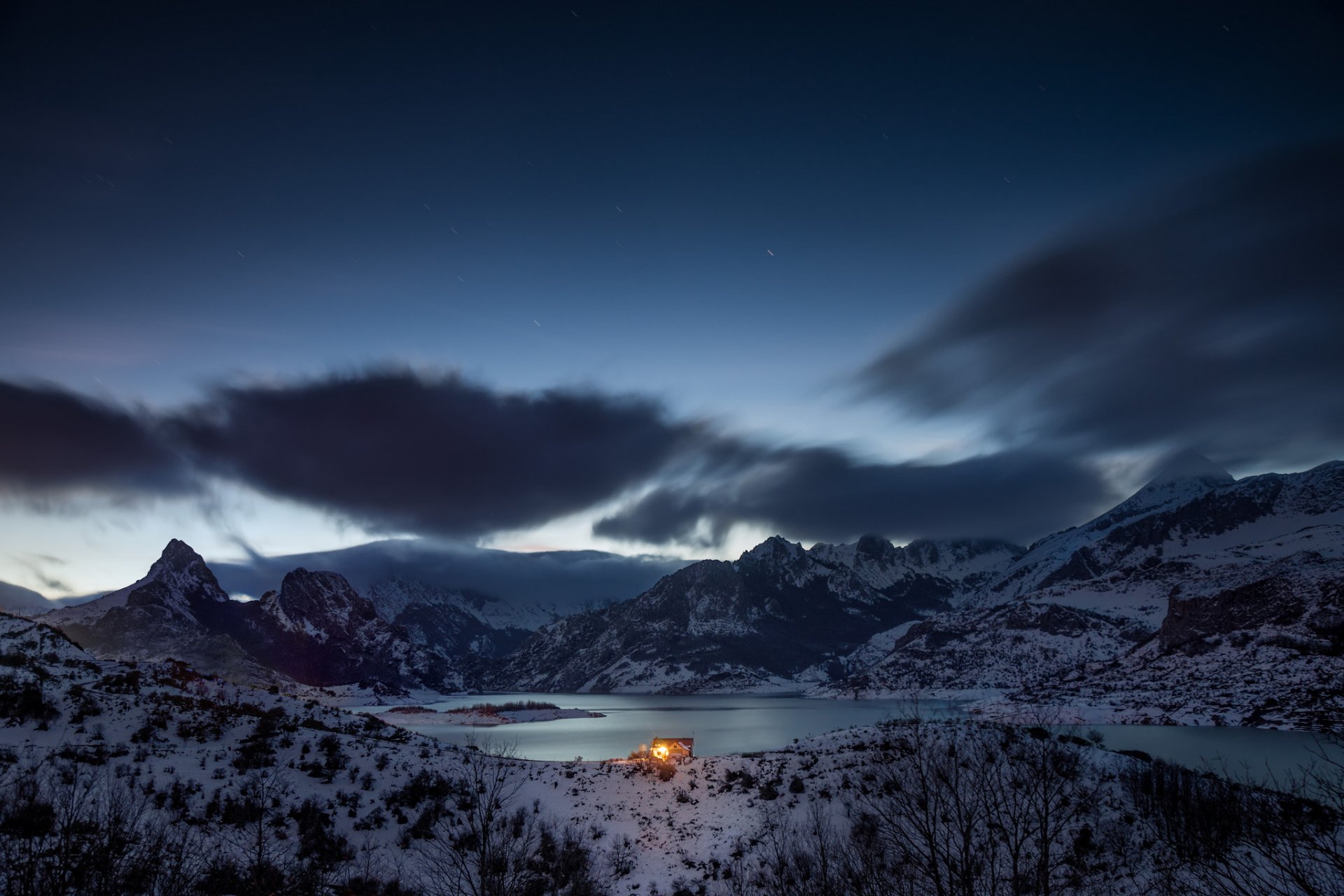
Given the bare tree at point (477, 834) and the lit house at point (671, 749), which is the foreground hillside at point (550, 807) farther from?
the lit house at point (671, 749)

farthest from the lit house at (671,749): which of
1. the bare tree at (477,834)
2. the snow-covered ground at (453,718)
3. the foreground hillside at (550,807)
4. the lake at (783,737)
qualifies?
the snow-covered ground at (453,718)

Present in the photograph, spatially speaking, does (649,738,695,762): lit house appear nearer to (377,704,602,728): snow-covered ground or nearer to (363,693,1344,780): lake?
(363,693,1344,780): lake

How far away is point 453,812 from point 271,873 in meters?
16.1

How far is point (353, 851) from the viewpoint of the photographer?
32875mm

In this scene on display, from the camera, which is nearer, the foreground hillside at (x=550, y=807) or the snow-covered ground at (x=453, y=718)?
the foreground hillside at (x=550, y=807)

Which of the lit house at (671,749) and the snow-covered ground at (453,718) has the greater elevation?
the lit house at (671,749)

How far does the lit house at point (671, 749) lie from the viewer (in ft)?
191

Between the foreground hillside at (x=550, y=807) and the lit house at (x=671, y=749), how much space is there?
6.82m

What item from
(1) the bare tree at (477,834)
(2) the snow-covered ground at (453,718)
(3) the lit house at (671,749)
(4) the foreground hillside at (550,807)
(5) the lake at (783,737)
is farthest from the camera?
(2) the snow-covered ground at (453,718)

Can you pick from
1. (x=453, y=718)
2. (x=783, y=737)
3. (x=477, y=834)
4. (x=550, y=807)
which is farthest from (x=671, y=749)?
(x=453, y=718)

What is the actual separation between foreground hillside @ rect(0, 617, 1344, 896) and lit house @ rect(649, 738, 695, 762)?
22.4 feet

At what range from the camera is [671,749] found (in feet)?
202

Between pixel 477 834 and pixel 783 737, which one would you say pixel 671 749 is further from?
pixel 783 737

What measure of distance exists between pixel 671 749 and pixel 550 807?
739 inches
